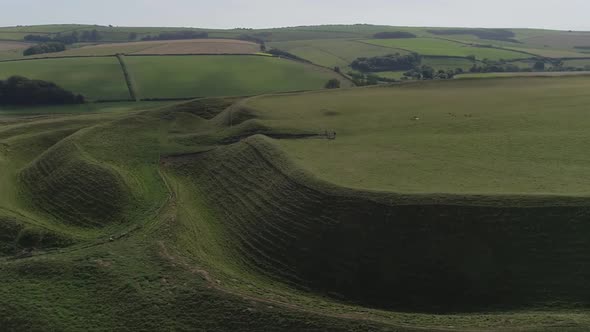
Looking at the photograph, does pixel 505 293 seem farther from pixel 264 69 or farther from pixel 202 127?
pixel 264 69

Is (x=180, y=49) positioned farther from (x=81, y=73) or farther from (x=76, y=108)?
(x=76, y=108)

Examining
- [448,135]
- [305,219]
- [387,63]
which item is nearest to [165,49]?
[387,63]

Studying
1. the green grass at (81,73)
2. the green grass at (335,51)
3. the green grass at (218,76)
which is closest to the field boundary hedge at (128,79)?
the green grass at (81,73)

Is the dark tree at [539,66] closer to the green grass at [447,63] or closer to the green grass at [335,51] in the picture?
the green grass at [447,63]

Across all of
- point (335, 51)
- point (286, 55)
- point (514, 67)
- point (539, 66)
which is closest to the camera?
point (514, 67)

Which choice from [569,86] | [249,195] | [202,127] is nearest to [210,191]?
[249,195]

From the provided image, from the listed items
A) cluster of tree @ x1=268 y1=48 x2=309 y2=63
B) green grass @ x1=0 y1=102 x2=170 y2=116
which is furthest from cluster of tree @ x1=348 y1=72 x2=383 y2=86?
green grass @ x1=0 y1=102 x2=170 y2=116
